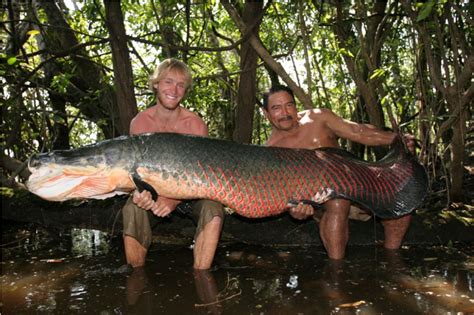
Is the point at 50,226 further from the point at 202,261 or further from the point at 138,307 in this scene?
the point at 138,307

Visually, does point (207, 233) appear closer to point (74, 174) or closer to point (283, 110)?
point (74, 174)

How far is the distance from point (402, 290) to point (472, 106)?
432 centimetres

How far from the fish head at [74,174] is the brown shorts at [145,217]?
0.55 m

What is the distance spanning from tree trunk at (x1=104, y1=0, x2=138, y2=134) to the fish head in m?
2.10

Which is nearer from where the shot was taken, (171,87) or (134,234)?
(134,234)

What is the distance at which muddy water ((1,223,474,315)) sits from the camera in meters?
2.65

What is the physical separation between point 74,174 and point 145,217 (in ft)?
2.82

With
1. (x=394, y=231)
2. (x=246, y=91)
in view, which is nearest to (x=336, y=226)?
(x=394, y=231)

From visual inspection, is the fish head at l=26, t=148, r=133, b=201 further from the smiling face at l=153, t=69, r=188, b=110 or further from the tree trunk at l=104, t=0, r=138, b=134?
the tree trunk at l=104, t=0, r=138, b=134

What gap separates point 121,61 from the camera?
500cm

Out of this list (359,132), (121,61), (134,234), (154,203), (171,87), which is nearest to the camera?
(154,203)

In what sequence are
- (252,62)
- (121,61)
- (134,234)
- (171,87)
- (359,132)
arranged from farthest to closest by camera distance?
(252,62)
(121,61)
(359,132)
(171,87)
(134,234)

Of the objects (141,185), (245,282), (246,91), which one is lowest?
(245,282)

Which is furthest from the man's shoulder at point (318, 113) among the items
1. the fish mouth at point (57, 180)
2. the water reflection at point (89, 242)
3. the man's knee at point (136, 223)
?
the water reflection at point (89, 242)
